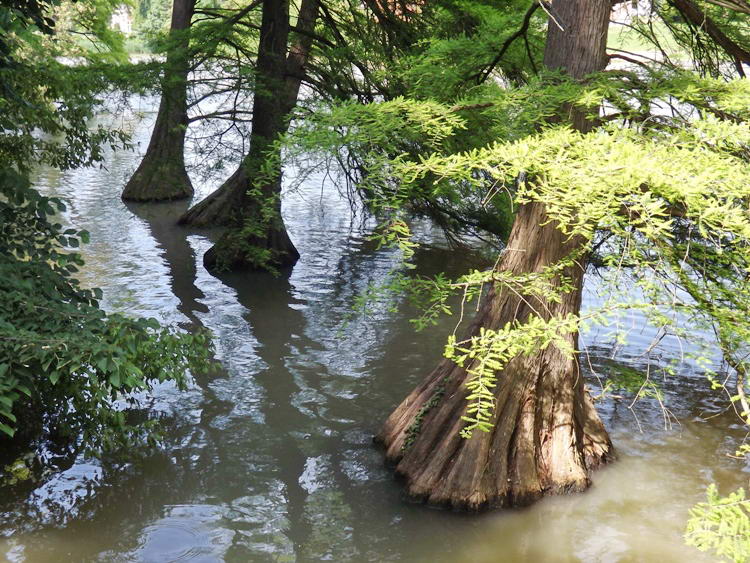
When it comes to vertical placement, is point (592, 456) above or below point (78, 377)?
below

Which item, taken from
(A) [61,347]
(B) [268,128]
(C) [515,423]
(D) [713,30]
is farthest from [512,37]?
(B) [268,128]

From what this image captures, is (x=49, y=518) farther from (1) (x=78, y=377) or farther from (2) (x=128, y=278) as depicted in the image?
(2) (x=128, y=278)

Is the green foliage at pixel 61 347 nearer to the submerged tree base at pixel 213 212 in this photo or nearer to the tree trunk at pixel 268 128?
the tree trunk at pixel 268 128

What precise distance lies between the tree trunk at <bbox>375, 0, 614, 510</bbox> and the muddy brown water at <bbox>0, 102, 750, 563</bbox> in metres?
0.20

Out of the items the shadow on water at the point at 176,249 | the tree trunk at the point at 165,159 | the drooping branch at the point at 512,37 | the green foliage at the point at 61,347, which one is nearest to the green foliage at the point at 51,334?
the green foliage at the point at 61,347

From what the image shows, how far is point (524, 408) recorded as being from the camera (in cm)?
707

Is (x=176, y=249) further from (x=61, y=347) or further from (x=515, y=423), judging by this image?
(x=515, y=423)

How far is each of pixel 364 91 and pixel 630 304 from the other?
8.74 meters

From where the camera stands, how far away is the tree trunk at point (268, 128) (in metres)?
12.4

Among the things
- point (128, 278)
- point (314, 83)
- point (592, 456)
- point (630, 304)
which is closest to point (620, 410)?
point (592, 456)

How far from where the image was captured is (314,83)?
1305cm

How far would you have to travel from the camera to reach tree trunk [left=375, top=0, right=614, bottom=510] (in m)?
6.61

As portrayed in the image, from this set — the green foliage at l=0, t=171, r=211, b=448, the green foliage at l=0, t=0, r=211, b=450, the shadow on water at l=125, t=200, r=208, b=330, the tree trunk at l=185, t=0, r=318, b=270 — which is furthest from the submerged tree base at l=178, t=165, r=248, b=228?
the green foliage at l=0, t=171, r=211, b=448

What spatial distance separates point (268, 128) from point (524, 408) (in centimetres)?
763
